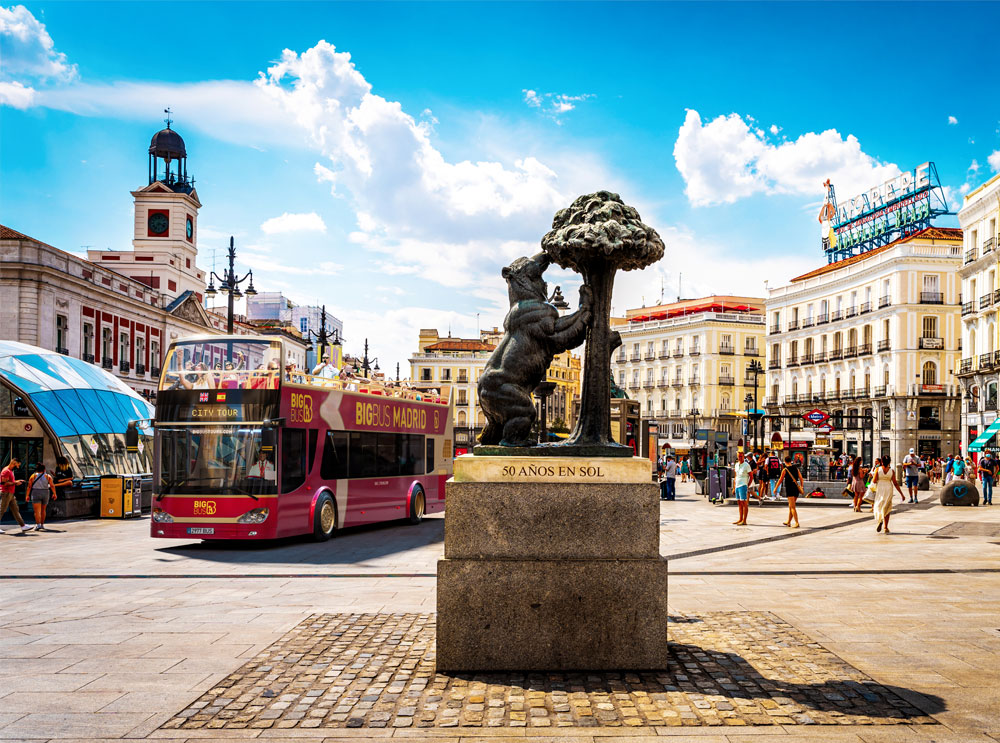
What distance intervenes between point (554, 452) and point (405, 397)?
1355cm

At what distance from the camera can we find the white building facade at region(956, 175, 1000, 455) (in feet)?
152

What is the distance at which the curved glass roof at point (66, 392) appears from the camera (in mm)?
23375

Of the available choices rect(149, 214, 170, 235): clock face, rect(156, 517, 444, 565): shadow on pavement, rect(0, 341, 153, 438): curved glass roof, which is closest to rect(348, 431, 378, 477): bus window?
rect(156, 517, 444, 565): shadow on pavement

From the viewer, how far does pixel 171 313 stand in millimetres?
54719

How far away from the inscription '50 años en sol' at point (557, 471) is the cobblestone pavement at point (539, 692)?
1.45m

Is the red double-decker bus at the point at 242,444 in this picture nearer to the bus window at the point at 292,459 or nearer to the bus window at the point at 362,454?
the bus window at the point at 292,459

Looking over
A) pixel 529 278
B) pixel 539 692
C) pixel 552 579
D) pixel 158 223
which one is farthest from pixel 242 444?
pixel 158 223

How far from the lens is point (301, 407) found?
1547cm

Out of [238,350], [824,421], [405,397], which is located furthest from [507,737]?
[824,421]

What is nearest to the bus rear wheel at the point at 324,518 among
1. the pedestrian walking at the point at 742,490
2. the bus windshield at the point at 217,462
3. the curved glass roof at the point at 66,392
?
the bus windshield at the point at 217,462

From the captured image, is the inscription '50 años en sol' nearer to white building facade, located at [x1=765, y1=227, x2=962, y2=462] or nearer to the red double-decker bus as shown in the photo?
the red double-decker bus

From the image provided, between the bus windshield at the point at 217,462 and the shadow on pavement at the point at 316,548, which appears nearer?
the shadow on pavement at the point at 316,548

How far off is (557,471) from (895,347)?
5937cm

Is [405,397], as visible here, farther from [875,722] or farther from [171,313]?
[171,313]
